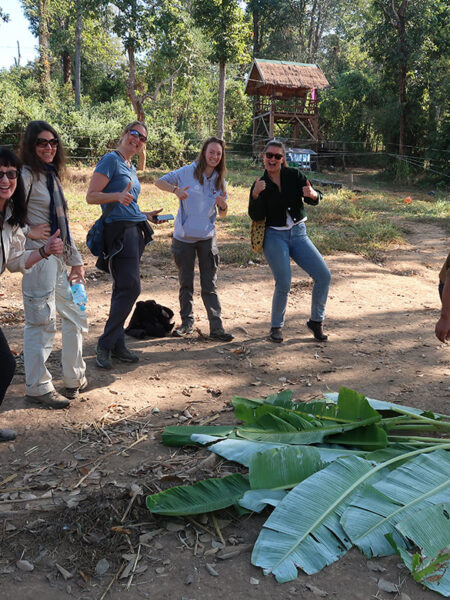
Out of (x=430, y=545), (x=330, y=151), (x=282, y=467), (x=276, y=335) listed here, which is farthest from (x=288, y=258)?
(x=330, y=151)

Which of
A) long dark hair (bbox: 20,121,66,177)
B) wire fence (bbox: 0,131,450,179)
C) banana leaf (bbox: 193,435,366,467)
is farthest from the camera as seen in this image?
wire fence (bbox: 0,131,450,179)

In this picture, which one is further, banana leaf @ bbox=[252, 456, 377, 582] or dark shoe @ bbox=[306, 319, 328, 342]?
dark shoe @ bbox=[306, 319, 328, 342]

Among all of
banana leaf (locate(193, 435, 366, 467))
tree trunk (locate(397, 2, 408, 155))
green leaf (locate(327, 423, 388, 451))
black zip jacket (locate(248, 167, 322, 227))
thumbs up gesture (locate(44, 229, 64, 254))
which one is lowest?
banana leaf (locate(193, 435, 366, 467))

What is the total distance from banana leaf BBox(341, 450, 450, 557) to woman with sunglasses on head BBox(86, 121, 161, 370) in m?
2.66

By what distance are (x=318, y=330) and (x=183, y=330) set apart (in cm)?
145

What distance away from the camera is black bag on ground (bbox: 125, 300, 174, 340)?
5961 millimetres

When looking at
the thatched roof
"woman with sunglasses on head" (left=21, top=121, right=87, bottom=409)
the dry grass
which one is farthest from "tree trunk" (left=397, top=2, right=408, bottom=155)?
"woman with sunglasses on head" (left=21, top=121, right=87, bottom=409)

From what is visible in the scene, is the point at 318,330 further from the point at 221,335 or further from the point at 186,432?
the point at 186,432

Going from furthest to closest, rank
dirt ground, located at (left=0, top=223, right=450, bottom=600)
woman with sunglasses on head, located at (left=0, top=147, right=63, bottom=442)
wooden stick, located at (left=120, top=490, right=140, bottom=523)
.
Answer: woman with sunglasses on head, located at (left=0, top=147, right=63, bottom=442) < wooden stick, located at (left=120, top=490, right=140, bottom=523) < dirt ground, located at (left=0, top=223, right=450, bottom=600)

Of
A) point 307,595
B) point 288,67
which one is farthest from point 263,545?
point 288,67

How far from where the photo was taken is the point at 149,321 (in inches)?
239

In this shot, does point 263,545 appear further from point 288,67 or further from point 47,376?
point 288,67

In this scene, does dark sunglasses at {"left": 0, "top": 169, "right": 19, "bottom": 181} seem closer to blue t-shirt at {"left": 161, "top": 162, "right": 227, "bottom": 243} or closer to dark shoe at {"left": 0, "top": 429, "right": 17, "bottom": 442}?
dark shoe at {"left": 0, "top": 429, "right": 17, "bottom": 442}

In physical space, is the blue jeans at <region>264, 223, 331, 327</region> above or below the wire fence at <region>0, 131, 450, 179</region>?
below
